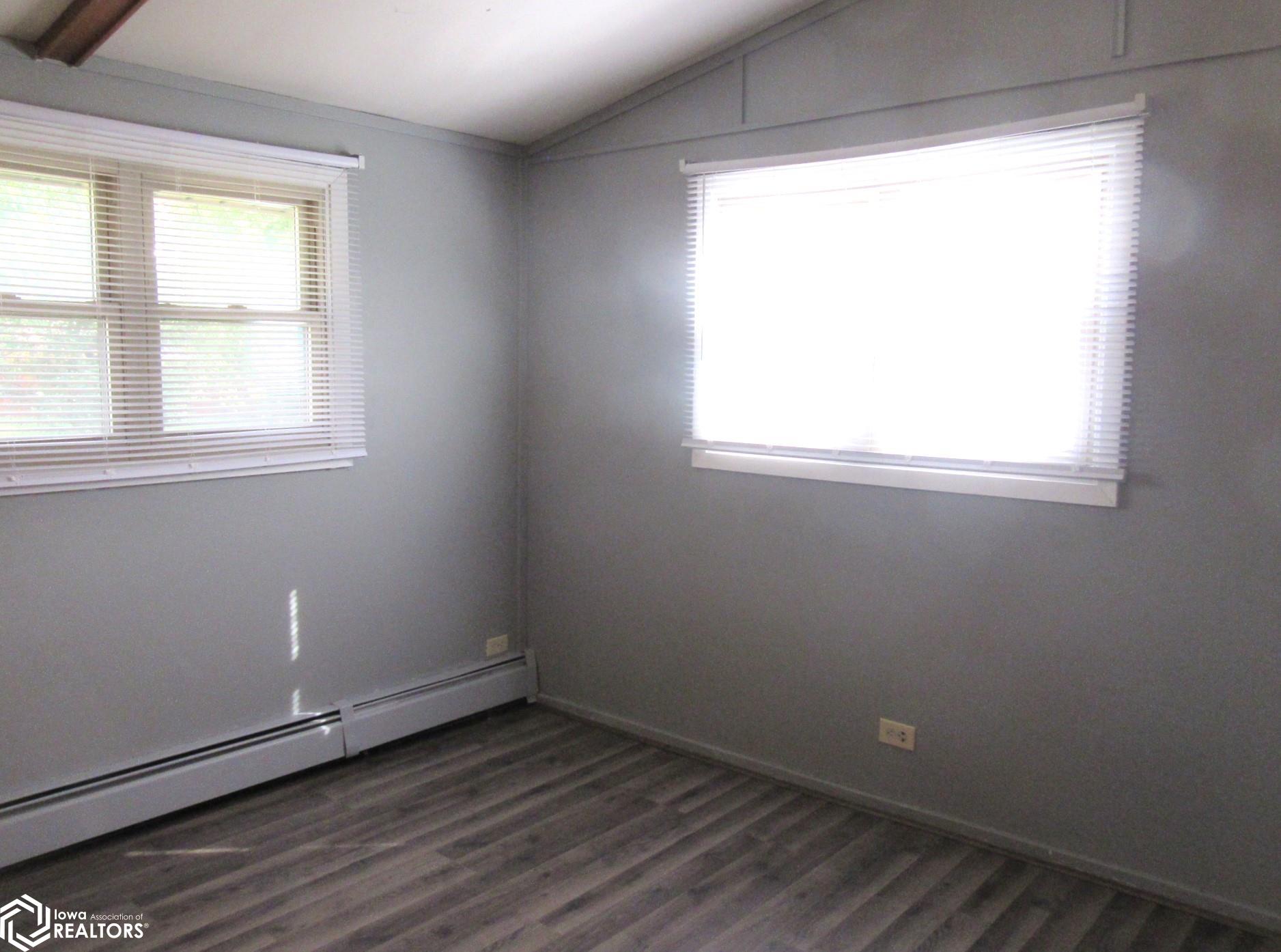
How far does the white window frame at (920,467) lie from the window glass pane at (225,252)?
160 cm

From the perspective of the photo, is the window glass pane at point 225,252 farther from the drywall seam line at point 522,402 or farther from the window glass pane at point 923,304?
the window glass pane at point 923,304

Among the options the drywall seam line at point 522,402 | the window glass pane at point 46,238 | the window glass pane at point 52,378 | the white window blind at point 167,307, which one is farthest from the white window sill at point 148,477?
the drywall seam line at point 522,402

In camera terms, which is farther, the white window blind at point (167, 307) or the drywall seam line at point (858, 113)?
the white window blind at point (167, 307)

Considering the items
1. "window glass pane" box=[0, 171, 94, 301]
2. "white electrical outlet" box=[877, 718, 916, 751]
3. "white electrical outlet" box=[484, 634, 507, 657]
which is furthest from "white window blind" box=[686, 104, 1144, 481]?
"window glass pane" box=[0, 171, 94, 301]

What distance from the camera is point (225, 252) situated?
144 inches

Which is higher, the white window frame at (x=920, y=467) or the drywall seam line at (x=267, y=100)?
the drywall seam line at (x=267, y=100)

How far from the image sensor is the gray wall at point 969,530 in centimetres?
289

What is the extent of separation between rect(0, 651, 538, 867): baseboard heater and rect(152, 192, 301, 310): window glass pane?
1642mm

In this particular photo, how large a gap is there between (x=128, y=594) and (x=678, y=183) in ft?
8.57

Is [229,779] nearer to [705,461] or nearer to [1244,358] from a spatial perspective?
[705,461]

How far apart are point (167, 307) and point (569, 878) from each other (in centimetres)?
238

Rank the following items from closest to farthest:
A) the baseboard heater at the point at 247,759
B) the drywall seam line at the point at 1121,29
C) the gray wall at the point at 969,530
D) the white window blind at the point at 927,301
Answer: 1. the gray wall at the point at 969,530
2. the drywall seam line at the point at 1121,29
3. the white window blind at the point at 927,301
4. the baseboard heater at the point at 247,759

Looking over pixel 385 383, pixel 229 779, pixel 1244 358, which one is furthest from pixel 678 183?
pixel 229 779

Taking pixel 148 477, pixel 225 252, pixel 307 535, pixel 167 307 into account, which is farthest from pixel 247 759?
pixel 225 252
